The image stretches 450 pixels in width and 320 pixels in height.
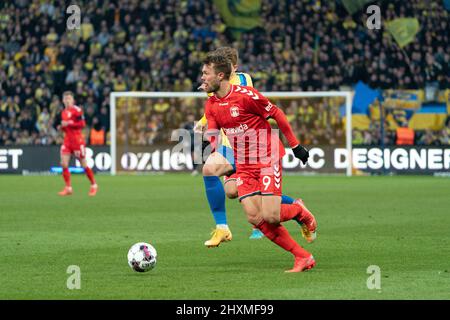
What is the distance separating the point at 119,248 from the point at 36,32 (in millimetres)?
24517

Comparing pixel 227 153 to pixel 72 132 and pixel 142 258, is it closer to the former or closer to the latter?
pixel 142 258

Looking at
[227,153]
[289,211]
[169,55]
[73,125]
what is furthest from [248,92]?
[169,55]

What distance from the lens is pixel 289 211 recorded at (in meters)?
10.5

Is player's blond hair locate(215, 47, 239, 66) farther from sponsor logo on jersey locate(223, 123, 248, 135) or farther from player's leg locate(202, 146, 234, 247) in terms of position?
player's leg locate(202, 146, 234, 247)

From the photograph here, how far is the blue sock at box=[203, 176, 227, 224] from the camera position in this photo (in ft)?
41.6

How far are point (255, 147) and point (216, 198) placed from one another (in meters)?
2.42

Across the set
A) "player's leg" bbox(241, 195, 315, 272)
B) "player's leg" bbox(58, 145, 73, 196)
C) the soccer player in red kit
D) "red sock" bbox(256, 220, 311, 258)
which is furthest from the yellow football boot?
"player's leg" bbox(58, 145, 73, 196)

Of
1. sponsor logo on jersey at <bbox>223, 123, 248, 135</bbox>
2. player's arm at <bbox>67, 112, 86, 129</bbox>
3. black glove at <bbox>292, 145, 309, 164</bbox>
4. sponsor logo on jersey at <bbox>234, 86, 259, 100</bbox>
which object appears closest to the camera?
black glove at <bbox>292, 145, 309, 164</bbox>

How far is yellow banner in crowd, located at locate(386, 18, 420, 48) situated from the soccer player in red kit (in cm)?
2341

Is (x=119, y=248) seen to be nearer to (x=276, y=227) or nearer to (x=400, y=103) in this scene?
(x=276, y=227)

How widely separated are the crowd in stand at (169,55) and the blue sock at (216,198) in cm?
1801

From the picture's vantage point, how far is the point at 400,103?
1232 inches

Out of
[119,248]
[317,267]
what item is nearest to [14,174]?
[119,248]

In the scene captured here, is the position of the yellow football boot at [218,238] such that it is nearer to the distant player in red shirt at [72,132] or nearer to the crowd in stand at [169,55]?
the distant player in red shirt at [72,132]
